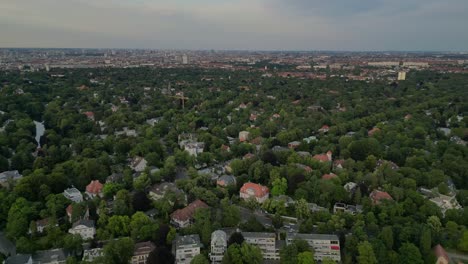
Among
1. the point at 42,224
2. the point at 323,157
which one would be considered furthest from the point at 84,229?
the point at 323,157

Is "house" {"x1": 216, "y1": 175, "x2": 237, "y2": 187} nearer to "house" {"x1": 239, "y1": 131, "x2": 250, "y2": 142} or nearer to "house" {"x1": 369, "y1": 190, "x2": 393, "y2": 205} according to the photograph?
"house" {"x1": 369, "y1": 190, "x2": 393, "y2": 205}

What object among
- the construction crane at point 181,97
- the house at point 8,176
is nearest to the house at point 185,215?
the house at point 8,176

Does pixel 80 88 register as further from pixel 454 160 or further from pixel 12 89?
pixel 454 160

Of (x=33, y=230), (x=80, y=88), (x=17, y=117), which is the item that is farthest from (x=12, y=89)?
(x=33, y=230)

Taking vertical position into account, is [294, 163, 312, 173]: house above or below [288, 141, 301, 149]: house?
below

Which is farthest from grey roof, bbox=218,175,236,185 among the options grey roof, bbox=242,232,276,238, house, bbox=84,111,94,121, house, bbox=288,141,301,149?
house, bbox=84,111,94,121

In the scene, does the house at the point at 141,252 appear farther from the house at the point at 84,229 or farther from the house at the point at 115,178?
the house at the point at 115,178
